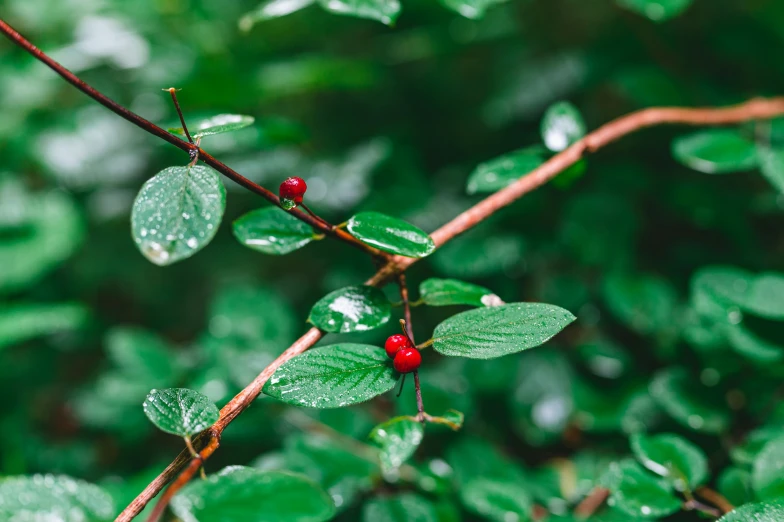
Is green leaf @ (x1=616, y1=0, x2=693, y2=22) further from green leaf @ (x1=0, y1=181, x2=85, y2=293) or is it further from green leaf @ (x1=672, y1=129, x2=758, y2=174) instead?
green leaf @ (x1=0, y1=181, x2=85, y2=293)

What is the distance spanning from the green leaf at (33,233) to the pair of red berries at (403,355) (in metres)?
1.29

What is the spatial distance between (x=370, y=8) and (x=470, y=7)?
16 cm

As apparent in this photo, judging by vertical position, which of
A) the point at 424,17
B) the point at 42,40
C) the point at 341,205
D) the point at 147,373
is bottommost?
the point at 147,373

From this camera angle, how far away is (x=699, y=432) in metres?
0.85

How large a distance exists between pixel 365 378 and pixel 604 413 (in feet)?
2.18

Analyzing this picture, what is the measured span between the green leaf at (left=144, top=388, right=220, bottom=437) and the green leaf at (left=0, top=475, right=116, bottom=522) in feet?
0.41

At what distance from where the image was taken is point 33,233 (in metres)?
1.46

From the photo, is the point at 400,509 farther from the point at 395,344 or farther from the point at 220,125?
the point at 220,125

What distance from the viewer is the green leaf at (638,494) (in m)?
0.56

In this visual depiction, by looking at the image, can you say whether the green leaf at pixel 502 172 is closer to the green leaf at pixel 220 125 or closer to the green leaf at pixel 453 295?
the green leaf at pixel 453 295

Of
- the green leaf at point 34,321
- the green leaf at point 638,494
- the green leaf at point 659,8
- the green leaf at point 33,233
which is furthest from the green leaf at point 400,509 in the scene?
the green leaf at point 33,233

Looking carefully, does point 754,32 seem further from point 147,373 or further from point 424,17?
point 147,373

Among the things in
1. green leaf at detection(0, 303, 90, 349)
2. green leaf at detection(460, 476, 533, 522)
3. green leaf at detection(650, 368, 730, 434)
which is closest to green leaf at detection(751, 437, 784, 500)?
green leaf at detection(650, 368, 730, 434)

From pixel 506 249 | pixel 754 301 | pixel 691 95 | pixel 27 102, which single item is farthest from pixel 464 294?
pixel 27 102
